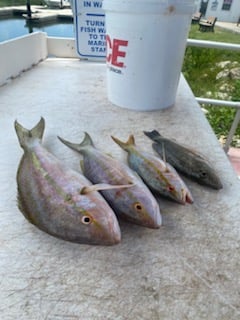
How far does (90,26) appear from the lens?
4.63 ft

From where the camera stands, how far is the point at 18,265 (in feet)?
1.40

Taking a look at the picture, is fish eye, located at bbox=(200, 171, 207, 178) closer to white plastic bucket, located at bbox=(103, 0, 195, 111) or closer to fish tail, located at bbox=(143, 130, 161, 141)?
→ fish tail, located at bbox=(143, 130, 161, 141)

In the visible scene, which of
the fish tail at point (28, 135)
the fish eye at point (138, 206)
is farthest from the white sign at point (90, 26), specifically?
the fish eye at point (138, 206)

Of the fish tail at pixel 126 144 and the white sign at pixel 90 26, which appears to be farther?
the white sign at pixel 90 26

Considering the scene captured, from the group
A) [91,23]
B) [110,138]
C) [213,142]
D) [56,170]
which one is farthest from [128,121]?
[91,23]

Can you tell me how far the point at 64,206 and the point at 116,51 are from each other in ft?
2.18

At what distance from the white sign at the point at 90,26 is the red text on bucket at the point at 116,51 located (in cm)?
56

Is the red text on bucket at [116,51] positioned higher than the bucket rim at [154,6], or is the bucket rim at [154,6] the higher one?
the bucket rim at [154,6]

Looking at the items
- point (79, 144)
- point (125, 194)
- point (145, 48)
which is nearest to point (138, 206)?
point (125, 194)

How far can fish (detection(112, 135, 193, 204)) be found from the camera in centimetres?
54

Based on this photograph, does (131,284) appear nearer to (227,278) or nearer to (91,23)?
(227,278)

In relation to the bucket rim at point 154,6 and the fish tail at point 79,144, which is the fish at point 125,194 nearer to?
the fish tail at point 79,144

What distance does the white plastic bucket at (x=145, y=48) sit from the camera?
0.80m

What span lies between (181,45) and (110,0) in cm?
28
